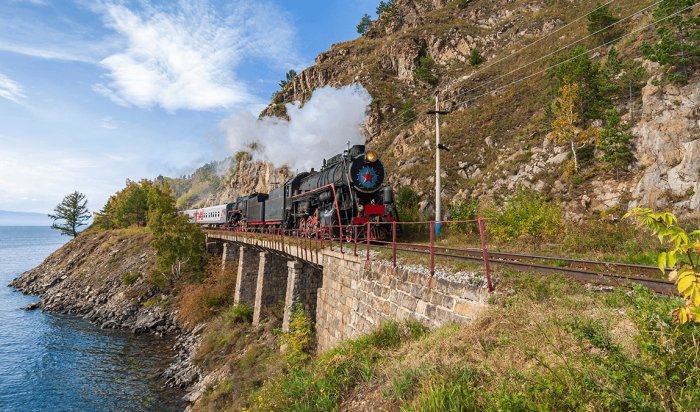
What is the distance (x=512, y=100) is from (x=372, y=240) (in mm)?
31191

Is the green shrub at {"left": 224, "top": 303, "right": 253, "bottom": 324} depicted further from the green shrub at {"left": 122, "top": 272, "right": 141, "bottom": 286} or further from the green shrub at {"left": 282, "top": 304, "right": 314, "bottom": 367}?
the green shrub at {"left": 122, "top": 272, "right": 141, "bottom": 286}

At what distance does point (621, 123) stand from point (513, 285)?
21.7 m

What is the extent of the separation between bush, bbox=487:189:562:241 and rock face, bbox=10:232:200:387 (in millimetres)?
15873

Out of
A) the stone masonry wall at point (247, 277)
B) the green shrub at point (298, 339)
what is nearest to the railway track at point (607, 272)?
the green shrub at point (298, 339)

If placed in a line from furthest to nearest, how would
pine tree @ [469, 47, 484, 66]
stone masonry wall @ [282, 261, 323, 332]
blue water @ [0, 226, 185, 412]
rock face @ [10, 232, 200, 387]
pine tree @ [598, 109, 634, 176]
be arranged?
pine tree @ [469, 47, 484, 66] < rock face @ [10, 232, 200, 387] < pine tree @ [598, 109, 634, 176] < blue water @ [0, 226, 185, 412] < stone masonry wall @ [282, 261, 323, 332]

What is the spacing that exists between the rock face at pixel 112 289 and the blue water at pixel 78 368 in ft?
3.64

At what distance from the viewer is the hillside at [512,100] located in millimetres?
18328

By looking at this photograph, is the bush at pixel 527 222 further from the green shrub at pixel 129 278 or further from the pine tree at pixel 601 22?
the green shrub at pixel 129 278

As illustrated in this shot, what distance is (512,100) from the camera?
36281mm

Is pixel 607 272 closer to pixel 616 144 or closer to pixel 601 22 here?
pixel 616 144

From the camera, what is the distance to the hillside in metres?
18.3

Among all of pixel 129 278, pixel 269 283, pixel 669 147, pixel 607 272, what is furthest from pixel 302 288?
pixel 129 278

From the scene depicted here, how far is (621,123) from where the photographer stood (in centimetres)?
2141

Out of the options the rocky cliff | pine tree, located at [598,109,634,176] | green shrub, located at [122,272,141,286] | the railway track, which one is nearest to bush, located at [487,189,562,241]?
the railway track
